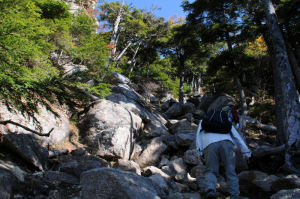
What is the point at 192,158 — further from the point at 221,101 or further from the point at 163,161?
the point at 221,101

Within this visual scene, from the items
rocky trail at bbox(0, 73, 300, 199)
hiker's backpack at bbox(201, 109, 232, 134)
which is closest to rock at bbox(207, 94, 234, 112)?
rocky trail at bbox(0, 73, 300, 199)

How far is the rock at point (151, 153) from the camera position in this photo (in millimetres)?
7871

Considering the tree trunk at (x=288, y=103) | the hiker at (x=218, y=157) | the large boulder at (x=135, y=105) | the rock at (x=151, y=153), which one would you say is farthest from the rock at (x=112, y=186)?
the large boulder at (x=135, y=105)

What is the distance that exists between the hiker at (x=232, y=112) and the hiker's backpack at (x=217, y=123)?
0.43 ft

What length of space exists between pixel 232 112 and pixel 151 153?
3932 mm

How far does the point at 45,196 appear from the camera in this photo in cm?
362

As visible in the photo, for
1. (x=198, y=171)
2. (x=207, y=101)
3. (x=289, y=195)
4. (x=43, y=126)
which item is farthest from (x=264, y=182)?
(x=207, y=101)

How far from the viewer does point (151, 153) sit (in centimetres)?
809

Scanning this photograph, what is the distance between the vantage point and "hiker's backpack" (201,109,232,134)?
12.1ft

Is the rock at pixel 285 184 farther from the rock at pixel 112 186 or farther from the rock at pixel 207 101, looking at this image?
the rock at pixel 207 101

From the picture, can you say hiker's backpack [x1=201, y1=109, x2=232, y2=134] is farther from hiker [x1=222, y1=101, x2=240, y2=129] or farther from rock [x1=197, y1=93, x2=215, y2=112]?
rock [x1=197, y1=93, x2=215, y2=112]

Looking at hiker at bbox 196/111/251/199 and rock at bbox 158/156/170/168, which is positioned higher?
hiker at bbox 196/111/251/199

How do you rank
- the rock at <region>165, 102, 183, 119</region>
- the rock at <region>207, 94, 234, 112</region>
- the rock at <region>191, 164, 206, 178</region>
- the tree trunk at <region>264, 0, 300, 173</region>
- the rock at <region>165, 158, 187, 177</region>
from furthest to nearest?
the rock at <region>165, 102, 183, 119</region>
the rock at <region>207, 94, 234, 112</region>
the rock at <region>165, 158, 187, 177</region>
the tree trunk at <region>264, 0, 300, 173</region>
the rock at <region>191, 164, 206, 178</region>

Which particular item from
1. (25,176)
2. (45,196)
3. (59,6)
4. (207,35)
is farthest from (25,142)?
(207,35)
